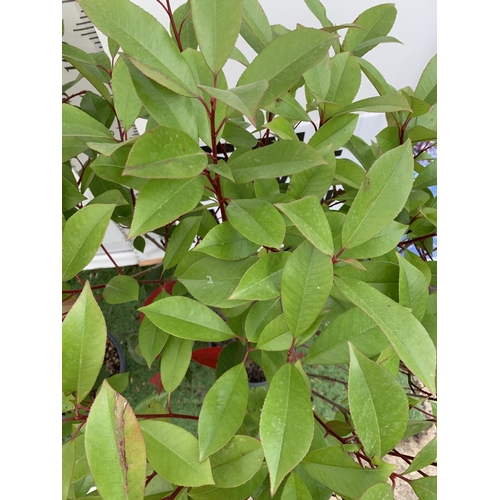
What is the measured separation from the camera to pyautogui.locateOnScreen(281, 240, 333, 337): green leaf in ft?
1.31

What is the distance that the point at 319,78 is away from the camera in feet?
1.72

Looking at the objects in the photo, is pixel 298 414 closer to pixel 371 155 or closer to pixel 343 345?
pixel 343 345

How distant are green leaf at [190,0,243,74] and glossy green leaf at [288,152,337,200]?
166 mm

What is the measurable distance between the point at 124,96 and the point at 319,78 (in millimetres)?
238

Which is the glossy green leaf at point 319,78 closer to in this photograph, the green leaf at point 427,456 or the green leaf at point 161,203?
the green leaf at point 161,203

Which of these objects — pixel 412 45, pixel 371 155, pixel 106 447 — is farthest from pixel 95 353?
pixel 412 45

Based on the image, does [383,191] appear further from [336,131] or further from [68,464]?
[68,464]

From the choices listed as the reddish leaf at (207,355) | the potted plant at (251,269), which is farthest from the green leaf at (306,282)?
the reddish leaf at (207,355)

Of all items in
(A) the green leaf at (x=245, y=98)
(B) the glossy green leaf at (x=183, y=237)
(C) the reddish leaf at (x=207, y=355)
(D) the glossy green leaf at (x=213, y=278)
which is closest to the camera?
(A) the green leaf at (x=245, y=98)

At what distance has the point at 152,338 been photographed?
0.58 metres

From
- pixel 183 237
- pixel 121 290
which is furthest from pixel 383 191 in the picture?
pixel 121 290

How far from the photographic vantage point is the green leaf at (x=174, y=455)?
392mm

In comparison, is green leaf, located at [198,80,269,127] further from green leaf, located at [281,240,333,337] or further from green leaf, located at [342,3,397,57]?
green leaf, located at [342,3,397,57]

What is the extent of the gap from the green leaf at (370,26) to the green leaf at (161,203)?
354mm
